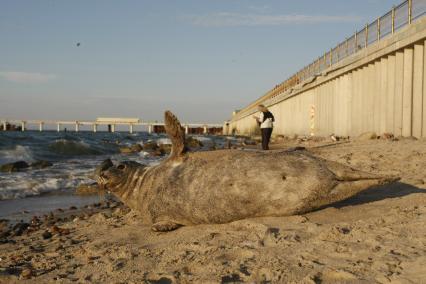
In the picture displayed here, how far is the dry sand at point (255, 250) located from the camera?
3508 mm

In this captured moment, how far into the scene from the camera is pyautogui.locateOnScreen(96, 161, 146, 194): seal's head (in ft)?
21.9

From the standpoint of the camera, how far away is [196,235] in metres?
5.16

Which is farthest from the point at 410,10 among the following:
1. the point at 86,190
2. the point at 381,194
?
the point at 86,190

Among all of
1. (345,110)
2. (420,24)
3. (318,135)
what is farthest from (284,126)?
(420,24)

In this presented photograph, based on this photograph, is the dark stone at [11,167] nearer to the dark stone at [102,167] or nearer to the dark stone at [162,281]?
the dark stone at [102,167]

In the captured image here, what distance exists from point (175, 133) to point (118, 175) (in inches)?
49.7

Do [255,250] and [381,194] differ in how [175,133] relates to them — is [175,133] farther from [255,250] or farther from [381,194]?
[381,194]

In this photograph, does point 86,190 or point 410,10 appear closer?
point 86,190

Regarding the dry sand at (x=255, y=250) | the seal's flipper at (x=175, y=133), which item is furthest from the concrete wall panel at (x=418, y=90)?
the seal's flipper at (x=175, y=133)

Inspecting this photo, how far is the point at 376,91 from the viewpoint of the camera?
1711 cm

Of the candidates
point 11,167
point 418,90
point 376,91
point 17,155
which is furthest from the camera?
point 17,155

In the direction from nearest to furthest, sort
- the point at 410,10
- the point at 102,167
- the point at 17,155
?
the point at 102,167, the point at 410,10, the point at 17,155

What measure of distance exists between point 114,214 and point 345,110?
16.2 m

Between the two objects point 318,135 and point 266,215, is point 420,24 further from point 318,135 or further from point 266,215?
point 318,135
